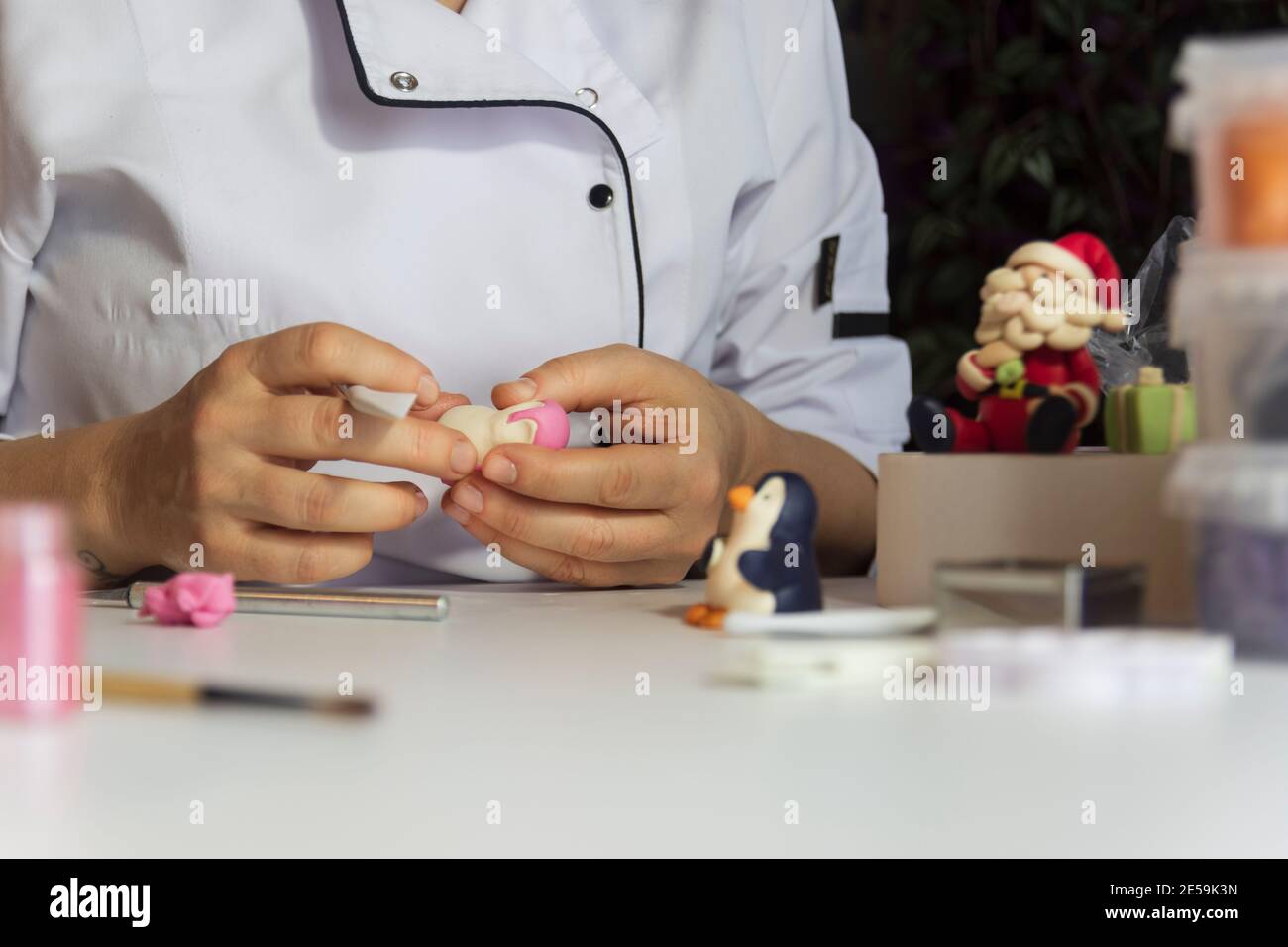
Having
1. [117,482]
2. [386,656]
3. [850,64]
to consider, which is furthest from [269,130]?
[850,64]

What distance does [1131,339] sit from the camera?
86 centimetres

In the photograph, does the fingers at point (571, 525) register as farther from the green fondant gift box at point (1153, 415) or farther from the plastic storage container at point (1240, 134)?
the plastic storage container at point (1240, 134)

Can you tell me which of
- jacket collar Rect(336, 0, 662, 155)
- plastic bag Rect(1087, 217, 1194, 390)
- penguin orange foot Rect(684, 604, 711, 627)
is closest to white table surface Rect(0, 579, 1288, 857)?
penguin orange foot Rect(684, 604, 711, 627)

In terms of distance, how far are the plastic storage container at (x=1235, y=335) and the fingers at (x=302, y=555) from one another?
0.42 meters

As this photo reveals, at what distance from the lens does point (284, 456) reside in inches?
28.0

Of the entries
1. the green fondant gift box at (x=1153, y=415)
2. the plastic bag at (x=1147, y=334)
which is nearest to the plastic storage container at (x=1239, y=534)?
the green fondant gift box at (x=1153, y=415)

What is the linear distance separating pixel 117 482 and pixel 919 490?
450mm

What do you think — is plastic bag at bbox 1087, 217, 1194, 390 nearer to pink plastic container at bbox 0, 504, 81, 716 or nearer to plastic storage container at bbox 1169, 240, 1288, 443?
plastic storage container at bbox 1169, 240, 1288, 443

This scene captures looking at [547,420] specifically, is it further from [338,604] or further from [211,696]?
[211,696]

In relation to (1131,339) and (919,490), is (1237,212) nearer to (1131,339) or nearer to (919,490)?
(919,490)

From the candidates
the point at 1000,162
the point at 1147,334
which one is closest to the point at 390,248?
the point at 1147,334

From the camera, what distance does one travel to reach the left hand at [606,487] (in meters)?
0.72

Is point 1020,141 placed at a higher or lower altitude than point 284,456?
higher

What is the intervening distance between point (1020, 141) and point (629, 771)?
74.5 inches
